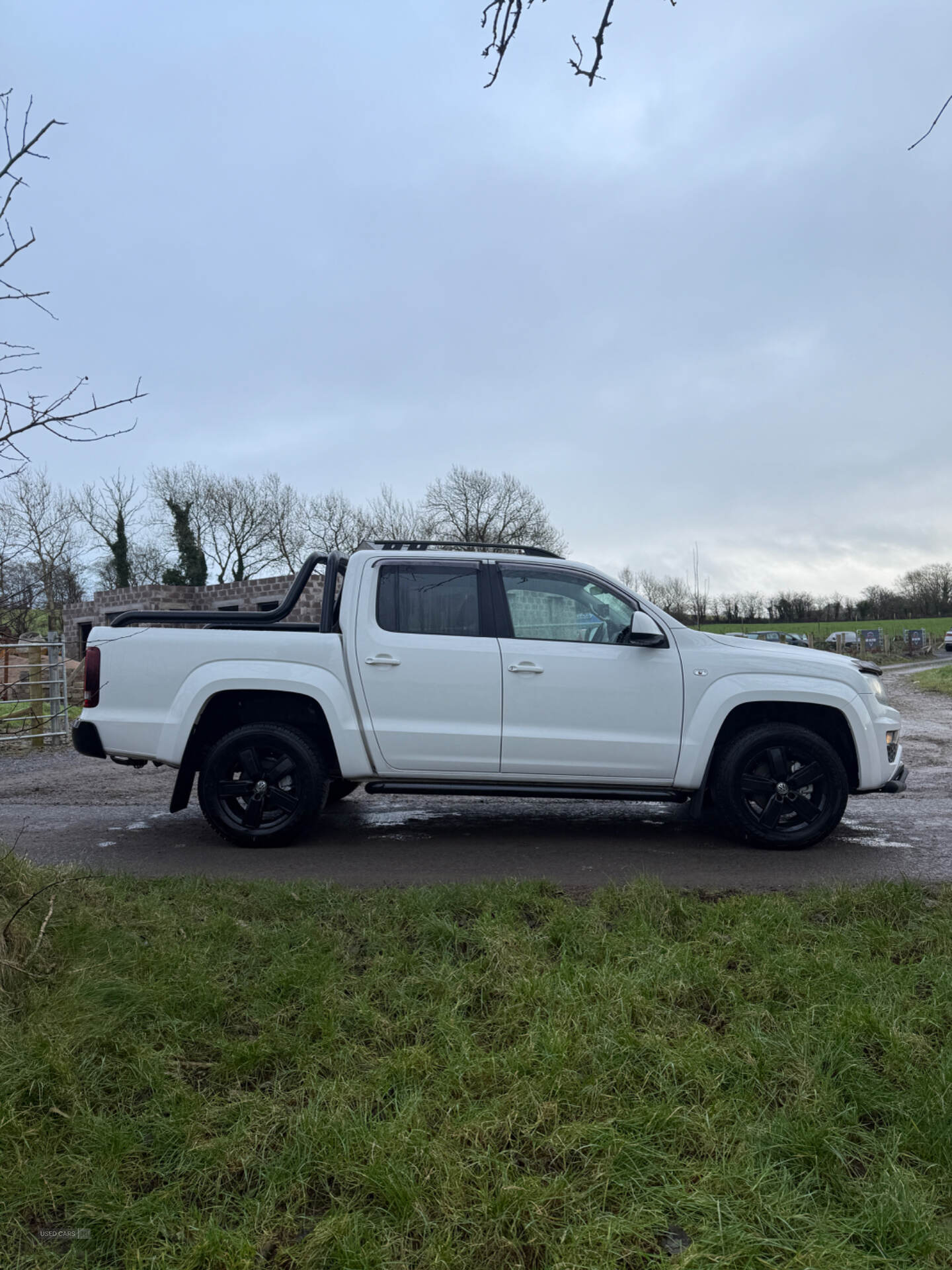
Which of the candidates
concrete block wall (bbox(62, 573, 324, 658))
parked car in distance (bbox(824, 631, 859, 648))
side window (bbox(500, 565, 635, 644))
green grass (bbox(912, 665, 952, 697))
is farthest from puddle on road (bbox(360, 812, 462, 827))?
parked car in distance (bbox(824, 631, 859, 648))

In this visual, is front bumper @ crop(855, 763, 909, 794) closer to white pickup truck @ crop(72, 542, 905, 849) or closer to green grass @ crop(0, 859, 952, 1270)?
white pickup truck @ crop(72, 542, 905, 849)

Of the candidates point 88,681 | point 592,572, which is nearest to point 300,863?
point 88,681

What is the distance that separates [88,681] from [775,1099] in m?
4.85

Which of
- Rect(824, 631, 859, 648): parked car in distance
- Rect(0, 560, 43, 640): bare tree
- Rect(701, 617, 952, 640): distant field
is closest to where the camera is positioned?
Rect(0, 560, 43, 640): bare tree

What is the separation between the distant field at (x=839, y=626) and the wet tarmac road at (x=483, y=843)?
44135 mm

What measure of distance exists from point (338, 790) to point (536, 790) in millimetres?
2256

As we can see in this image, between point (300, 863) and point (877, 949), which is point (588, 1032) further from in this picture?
point (300, 863)

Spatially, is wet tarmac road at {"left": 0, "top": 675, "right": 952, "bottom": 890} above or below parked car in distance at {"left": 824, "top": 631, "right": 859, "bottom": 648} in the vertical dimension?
below

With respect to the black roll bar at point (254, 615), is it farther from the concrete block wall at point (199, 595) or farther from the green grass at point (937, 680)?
the concrete block wall at point (199, 595)

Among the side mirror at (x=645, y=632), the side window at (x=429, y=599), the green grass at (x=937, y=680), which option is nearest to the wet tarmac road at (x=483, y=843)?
the side mirror at (x=645, y=632)

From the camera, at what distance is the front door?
5.77 metres

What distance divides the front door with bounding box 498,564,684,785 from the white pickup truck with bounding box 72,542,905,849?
0.01 metres

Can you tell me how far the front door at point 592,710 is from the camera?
577 cm

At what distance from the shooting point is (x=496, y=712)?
18.9 feet
